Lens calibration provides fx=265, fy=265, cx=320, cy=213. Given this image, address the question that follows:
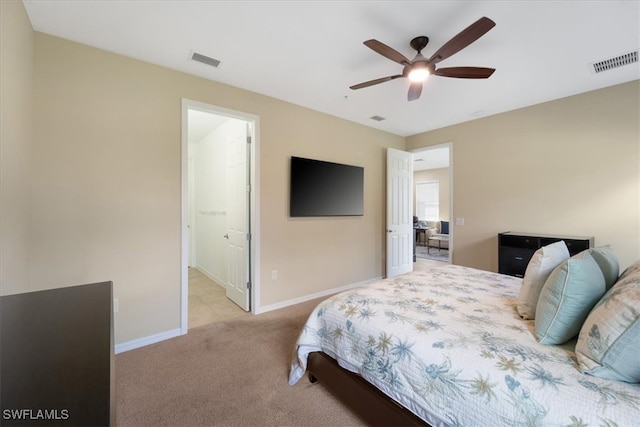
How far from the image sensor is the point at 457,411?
108cm

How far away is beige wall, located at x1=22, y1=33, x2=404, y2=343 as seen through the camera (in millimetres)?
2072

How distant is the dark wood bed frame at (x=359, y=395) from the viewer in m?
1.30

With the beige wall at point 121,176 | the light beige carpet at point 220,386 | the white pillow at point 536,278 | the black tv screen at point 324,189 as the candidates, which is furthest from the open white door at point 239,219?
the white pillow at point 536,278

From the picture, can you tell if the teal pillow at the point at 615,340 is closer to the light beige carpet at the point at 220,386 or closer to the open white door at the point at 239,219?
the light beige carpet at the point at 220,386

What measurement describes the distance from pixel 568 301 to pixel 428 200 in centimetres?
811

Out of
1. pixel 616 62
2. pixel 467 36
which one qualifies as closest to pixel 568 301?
pixel 467 36

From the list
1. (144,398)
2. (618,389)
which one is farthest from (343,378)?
(144,398)

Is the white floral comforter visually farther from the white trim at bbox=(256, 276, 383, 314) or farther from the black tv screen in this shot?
the black tv screen

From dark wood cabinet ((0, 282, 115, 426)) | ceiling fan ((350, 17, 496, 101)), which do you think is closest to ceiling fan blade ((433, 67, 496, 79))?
ceiling fan ((350, 17, 496, 101))

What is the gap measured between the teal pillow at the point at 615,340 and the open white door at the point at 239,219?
2877 millimetres

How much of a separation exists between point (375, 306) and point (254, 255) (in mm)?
1848

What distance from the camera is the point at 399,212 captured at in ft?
14.9

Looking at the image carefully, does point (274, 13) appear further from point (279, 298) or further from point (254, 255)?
point (279, 298)

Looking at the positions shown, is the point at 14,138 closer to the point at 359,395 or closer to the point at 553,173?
the point at 359,395
